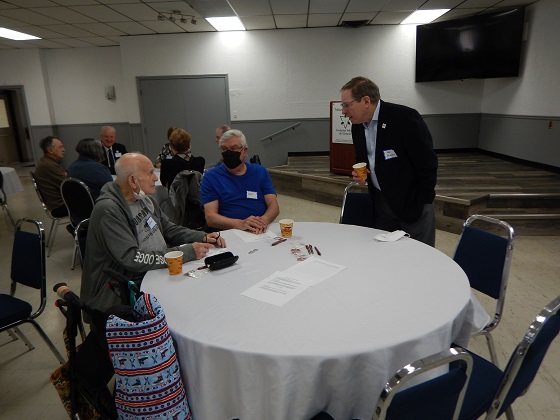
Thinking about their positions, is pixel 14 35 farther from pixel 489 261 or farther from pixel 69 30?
pixel 489 261

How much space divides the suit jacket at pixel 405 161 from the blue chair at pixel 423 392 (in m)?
1.56

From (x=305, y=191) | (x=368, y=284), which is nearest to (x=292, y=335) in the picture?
(x=368, y=284)

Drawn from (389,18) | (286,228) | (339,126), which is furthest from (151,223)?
(389,18)

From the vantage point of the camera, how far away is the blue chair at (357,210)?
2.79 metres

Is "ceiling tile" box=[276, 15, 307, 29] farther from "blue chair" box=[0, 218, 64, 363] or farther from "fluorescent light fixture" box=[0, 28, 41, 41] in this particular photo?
"blue chair" box=[0, 218, 64, 363]

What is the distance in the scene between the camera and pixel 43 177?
4.09m

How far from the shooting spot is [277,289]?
1554 mm

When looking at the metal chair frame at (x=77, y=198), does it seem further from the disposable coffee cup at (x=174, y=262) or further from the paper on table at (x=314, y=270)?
the paper on table at (x=314, y=270)

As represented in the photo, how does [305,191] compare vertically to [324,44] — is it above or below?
below

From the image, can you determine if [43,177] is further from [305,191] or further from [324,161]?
[324,161]

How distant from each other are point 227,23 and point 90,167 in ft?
14.7

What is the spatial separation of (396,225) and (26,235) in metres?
2.33

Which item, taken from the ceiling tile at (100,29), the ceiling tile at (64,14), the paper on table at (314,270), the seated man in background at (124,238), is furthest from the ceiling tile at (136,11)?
the paper on table at (314,270)

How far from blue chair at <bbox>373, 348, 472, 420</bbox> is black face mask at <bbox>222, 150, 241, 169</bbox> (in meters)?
1.93
